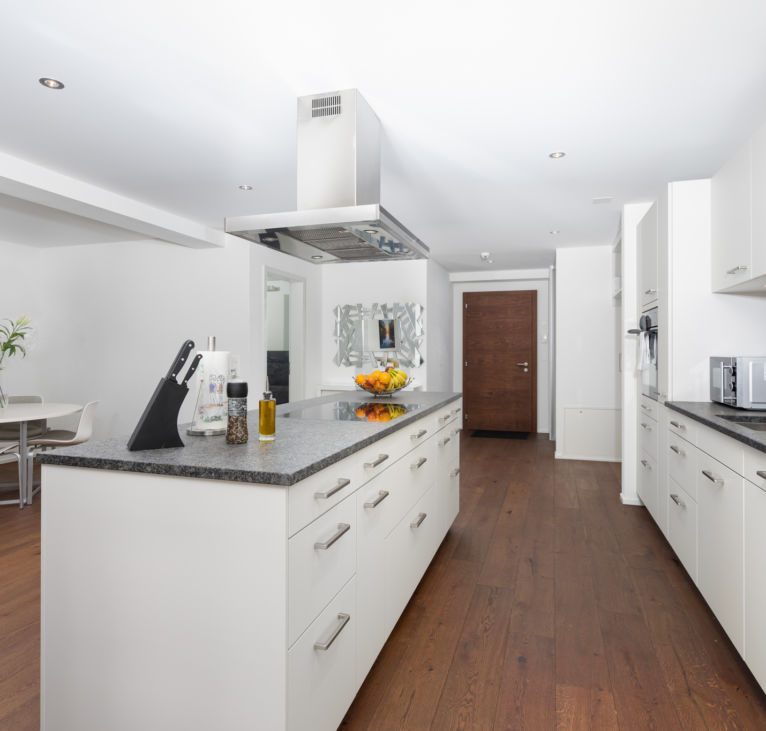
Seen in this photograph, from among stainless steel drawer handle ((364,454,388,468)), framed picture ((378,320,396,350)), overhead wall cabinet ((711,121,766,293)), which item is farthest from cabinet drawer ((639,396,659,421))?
framed picture ((378,320,396,350))

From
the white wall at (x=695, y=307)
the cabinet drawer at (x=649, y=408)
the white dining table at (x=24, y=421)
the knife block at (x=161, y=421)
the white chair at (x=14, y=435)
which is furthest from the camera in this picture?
the white chair at (x=14, y=435)

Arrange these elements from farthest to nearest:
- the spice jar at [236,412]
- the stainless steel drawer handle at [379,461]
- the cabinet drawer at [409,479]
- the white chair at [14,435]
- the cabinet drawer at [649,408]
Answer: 1. the white chair at [14,435]
2. the cabinet drawer at [649,408]
3. the cabinet drawer at [409,479]
4. the stainless steel drawer handle at [379,461]
5. the spice jar at [236,412]

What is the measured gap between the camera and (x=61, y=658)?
1402 millimetres

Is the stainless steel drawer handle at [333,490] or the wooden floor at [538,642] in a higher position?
the stainless steel drawer handle at [333,490]

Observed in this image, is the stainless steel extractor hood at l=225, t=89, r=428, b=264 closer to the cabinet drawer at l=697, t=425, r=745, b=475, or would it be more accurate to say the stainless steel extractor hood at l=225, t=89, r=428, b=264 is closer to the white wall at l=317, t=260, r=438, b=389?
the cabinet drawer at l=697, t=425, r=745, b=475

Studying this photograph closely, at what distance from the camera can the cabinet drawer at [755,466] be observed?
1.63 metres

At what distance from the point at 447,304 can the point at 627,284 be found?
131 inches

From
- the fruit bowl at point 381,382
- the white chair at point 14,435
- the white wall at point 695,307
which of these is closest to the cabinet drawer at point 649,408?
the white wall at point 695,307

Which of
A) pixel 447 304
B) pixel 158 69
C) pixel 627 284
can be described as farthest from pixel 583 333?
pixel 158 69

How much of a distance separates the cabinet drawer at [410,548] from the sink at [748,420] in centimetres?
136

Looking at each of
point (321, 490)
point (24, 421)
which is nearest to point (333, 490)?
point (321, 490)

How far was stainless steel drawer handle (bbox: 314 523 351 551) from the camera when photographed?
1.34 meters

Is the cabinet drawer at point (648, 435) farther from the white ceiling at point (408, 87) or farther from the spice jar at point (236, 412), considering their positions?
the spice jar at point (236, 412)

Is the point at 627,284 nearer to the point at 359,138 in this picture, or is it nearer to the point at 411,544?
the point at 359,138
